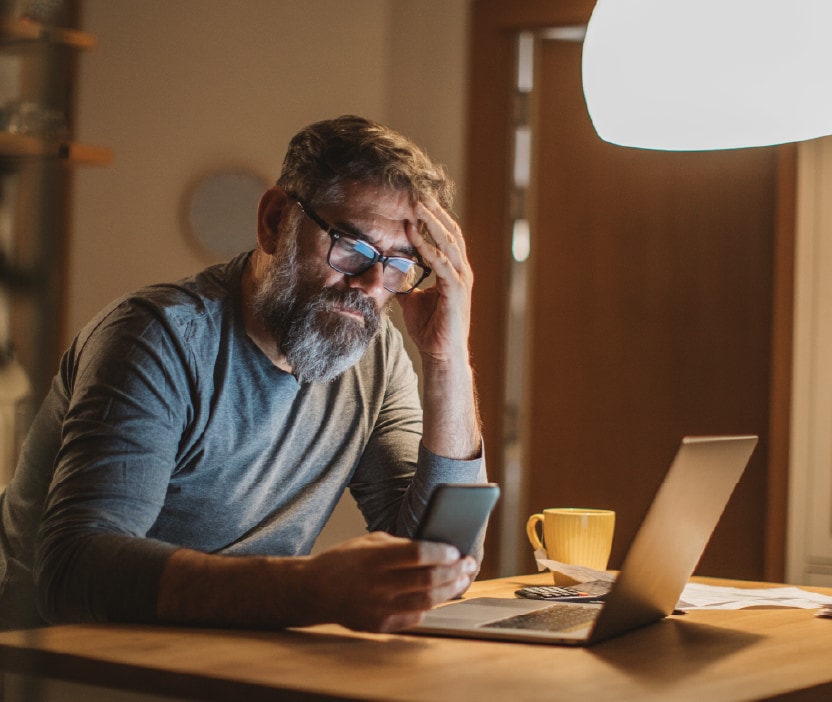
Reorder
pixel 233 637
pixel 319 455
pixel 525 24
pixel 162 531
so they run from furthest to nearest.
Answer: pixel 525 24, pixel 319 455, pixel 162 531, pixel 233 637

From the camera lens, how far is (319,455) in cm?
161

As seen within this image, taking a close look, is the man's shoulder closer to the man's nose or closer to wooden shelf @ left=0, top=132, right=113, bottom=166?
the man's nose

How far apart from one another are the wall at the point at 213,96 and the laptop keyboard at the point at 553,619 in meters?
2.27

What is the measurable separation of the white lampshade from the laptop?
1.45 ft

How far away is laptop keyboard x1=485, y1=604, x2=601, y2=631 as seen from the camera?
104 centimetres

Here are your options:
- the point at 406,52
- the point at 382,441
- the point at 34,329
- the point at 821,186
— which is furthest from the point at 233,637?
the point at 406,52

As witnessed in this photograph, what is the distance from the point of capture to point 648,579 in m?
1.05

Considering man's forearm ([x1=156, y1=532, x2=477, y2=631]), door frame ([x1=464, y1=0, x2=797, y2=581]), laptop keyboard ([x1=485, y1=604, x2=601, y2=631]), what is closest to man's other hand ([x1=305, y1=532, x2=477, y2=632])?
man's forearm ([x1=156, y1=532, x2=477, y2=631])

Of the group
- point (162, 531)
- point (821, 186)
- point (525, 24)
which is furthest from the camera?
point (525, 24)

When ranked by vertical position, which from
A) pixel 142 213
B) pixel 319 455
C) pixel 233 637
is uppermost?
pixel 142 213

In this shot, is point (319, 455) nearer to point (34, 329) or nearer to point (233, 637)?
point (233, 637)

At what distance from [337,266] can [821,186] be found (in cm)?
194

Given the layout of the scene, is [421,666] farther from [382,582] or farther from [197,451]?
[197,451]

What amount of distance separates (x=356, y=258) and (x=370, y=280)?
0.14 ft
